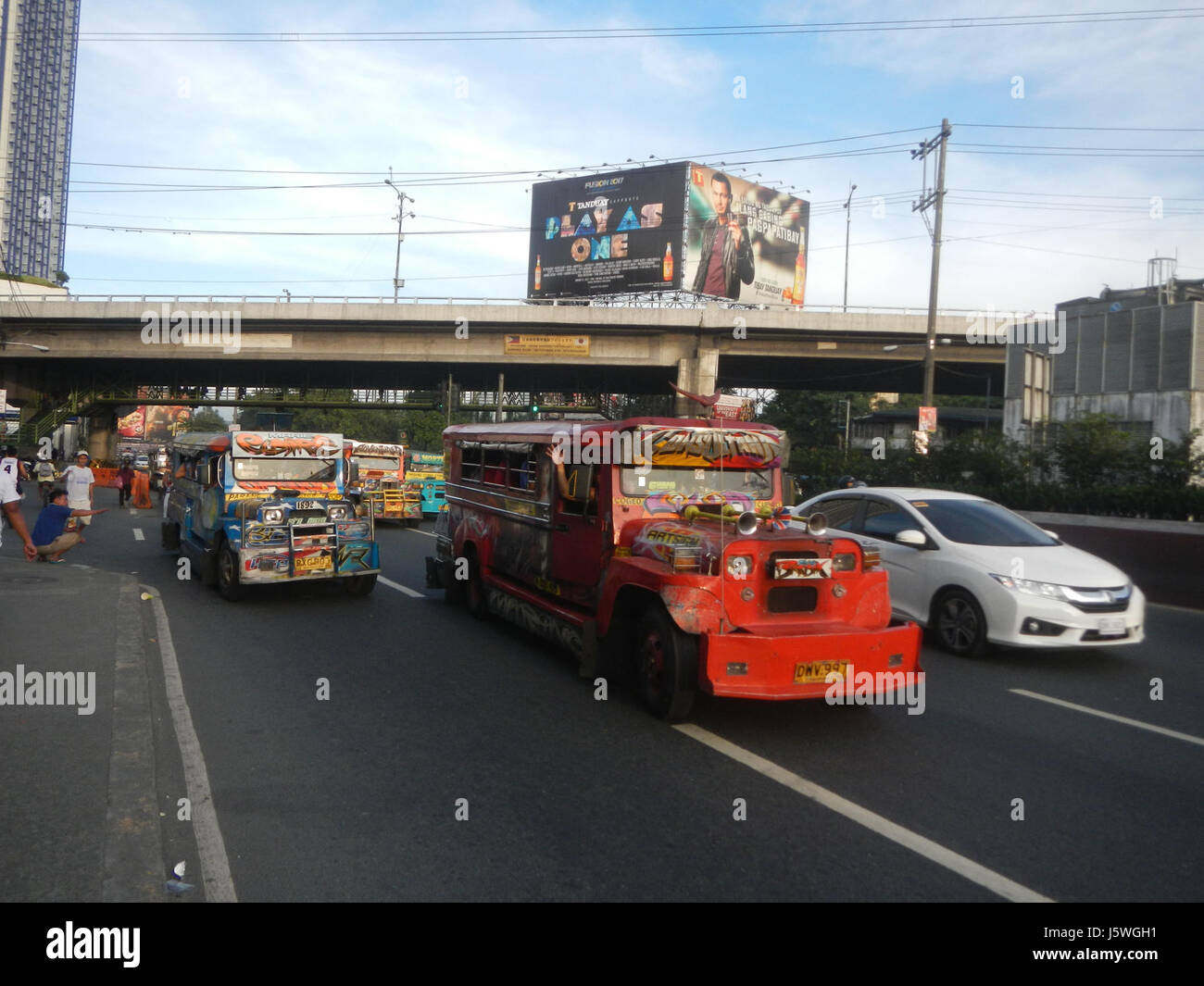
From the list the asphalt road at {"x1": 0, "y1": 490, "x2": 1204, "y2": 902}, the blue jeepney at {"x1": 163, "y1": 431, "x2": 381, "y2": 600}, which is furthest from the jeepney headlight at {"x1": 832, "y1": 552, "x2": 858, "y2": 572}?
the blue jeepney at {"x1": 163, "y1": 431, "x2": 381, "y2": 600}

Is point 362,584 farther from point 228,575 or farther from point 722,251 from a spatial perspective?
point 722,251

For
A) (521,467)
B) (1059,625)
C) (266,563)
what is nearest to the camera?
(1059,625)

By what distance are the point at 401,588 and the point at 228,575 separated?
2.38m

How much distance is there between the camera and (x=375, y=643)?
9602mm

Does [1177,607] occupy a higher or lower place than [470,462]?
lower

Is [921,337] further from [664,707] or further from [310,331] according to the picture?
[664,707]

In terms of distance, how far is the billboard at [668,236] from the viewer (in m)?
44.1

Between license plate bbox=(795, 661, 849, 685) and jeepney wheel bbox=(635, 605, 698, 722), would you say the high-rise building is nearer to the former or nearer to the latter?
jeepney wheel bbox=(635, 605, 698, 722)

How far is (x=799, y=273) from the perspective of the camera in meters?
48.2

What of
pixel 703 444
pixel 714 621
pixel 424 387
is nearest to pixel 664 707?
pixel 714 621

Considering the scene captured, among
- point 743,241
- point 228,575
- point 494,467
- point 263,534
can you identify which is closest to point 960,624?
point 494,467

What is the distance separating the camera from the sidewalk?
162 inches

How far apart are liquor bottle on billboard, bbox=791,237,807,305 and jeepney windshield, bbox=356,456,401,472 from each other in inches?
1127
